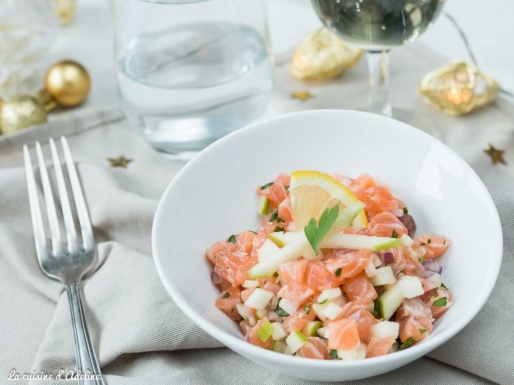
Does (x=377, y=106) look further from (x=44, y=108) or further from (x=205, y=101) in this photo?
(x=44, y=108)

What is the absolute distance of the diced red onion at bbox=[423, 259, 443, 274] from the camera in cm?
194

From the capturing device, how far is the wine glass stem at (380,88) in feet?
9.43

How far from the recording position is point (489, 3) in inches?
145

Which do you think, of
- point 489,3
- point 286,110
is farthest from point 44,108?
point 489,3

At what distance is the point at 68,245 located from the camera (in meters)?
2.32

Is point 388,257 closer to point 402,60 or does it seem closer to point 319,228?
point 319,228

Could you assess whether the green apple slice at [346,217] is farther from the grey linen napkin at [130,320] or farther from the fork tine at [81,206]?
the fork tine at [81,206]

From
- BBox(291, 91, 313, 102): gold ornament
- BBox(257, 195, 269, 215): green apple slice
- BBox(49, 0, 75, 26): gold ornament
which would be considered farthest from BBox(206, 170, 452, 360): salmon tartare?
BBox(49, 0, 75, 26): gold ornament

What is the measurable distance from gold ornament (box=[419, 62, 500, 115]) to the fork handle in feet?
5.21

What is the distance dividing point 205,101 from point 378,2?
0.72m

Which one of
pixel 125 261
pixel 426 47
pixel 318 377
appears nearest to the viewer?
pixel 318 377

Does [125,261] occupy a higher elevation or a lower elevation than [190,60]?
lower

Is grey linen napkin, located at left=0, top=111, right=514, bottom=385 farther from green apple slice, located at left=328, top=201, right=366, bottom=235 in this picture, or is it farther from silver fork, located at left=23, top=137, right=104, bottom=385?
green apple slice, located at left=328, top=201, right=366, bottom=235

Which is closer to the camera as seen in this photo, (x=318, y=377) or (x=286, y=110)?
(x=318, y=377)
